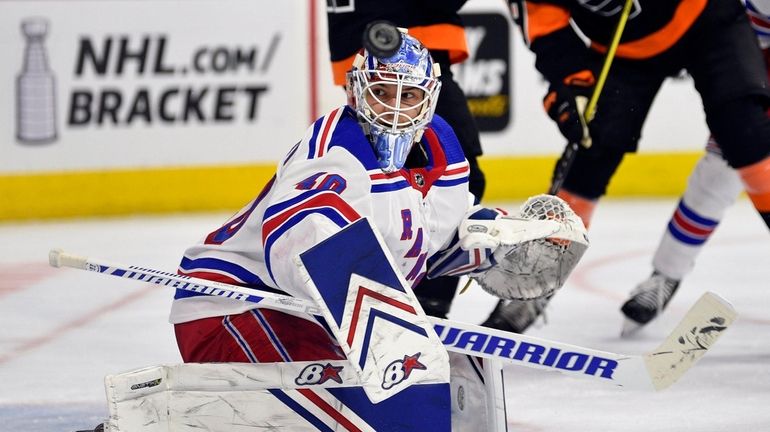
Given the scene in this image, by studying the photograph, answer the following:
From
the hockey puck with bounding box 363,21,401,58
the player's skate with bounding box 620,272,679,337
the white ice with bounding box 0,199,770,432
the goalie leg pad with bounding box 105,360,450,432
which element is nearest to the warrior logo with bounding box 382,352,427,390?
the goalie leg pad with bounding box 105,360,450,432

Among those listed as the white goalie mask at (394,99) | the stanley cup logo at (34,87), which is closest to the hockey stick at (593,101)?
the white goalie mask at (394,99)

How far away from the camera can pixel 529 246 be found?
2170mm

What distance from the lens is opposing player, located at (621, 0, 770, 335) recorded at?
3.17m

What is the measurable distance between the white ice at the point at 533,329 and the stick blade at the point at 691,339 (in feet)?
1.21

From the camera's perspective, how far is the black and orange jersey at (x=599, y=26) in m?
2.98

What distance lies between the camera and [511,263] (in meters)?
2.20

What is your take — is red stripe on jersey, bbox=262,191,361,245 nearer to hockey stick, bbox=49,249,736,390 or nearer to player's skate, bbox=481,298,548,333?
hockey stick, bbox=49,249,736,390

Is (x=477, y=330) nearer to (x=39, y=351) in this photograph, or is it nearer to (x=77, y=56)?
(x=39, y=351)

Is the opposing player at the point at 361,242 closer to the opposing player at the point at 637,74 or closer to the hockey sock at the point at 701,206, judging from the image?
the opposing player at the point at 637,74

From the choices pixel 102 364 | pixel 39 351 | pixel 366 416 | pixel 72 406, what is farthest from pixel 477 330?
pixel 39 351

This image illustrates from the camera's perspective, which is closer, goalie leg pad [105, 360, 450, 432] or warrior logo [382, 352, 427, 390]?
warrior logo [382, 352, 427, 390]

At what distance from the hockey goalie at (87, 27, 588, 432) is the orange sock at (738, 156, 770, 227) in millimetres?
776

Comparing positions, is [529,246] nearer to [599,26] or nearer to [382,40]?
[382,40]

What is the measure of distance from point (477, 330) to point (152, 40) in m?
3.43
